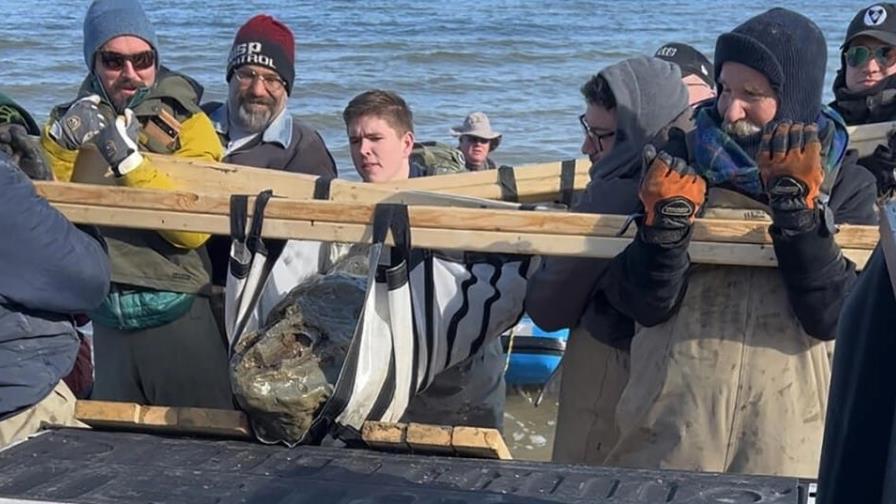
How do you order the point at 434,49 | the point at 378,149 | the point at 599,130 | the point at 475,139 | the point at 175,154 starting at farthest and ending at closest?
the point at 434,49, the point at 475,139, the point at 378,149, the point at 175,154, the point at 599,130

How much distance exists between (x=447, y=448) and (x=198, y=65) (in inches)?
678

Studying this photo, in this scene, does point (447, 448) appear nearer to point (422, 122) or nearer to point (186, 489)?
point (186, 489)

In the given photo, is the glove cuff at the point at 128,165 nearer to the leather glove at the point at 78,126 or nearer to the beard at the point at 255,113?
the leather glove at the point at 78,126

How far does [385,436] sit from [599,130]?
44.5 inches

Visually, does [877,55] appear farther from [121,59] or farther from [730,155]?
[121,59]

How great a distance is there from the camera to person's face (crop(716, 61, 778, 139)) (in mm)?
3449

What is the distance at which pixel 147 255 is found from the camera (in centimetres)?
434

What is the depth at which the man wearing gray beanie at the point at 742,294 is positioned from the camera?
3352 millimetres

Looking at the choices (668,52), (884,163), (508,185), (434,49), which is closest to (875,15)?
(668,52)

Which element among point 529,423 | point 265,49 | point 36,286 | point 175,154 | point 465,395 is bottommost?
point 529,423

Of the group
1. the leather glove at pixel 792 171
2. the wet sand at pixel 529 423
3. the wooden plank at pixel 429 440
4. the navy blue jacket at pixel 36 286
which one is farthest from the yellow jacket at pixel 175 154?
the wet sand at pixel 529 423

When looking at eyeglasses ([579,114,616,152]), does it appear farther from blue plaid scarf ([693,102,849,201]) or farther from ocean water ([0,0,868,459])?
ocean water ([0,0,868,459])

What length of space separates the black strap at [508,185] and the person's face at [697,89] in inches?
25.4

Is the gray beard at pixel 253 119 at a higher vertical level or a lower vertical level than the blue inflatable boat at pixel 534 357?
higher
